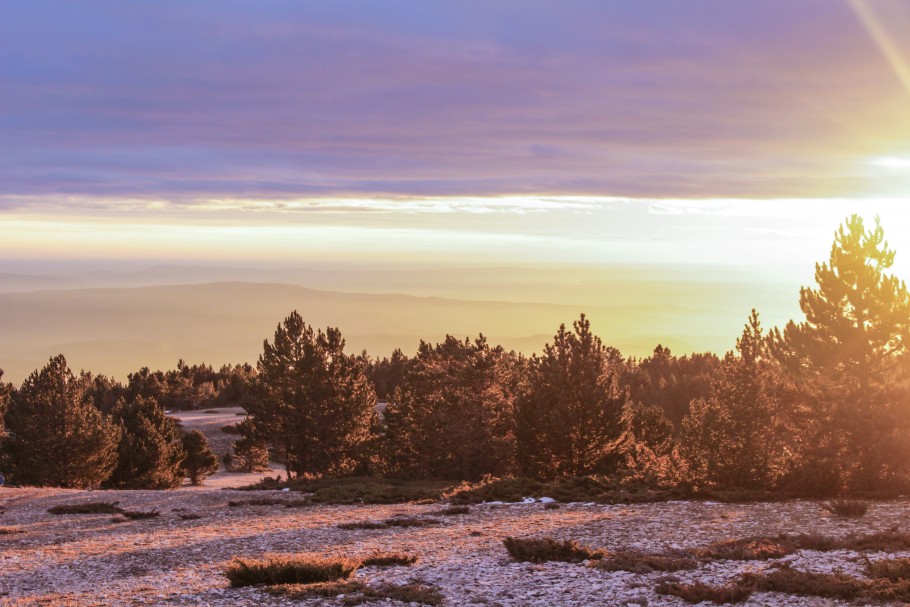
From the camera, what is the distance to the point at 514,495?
27.5 m

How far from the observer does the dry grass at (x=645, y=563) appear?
14836 millimetres

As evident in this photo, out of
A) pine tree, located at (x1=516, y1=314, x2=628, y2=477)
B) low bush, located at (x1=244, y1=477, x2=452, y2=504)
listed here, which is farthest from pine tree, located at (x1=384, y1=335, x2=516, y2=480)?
pine tree, located at (x1=516, y1=314, x2=628, y2=477)

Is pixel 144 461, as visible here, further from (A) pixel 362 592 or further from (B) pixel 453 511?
(A) pixel 362 592

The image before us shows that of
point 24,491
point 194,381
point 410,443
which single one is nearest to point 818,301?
point 410,443

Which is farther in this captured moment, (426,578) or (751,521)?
(751,521)

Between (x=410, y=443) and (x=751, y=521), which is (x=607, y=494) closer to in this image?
(x=751, y=521)

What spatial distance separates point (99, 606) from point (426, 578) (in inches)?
218

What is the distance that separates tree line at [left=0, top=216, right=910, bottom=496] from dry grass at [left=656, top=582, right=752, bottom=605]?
41.8ft

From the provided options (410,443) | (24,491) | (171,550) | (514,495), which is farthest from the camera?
(410,443)

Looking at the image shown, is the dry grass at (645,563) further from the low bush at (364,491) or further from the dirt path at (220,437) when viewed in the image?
the dirt path at (220,437)

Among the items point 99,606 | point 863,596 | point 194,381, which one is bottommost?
point 194,381

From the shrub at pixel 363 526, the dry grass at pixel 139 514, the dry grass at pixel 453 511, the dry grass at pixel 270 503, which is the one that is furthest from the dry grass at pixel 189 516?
the dry grass at pixel 453 511

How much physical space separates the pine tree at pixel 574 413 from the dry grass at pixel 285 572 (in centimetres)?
1994

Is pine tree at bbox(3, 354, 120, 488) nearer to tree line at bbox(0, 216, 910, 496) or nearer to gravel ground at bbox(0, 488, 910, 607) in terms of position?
tree line at bbox(0, 216, 910, 496)
